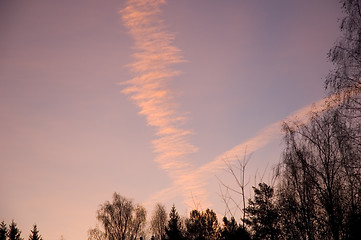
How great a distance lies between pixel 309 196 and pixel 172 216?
84.0 ft

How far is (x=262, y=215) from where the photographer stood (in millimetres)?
35344

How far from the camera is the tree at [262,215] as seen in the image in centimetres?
3381

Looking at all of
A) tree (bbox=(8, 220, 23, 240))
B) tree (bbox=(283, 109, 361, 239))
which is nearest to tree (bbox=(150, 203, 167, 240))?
tree (bbox=(8, 220, 23, 240))

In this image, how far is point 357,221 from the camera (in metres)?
11.8

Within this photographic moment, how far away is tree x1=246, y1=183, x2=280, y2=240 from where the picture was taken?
33.8 m

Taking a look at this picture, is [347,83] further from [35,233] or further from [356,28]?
[35,233]

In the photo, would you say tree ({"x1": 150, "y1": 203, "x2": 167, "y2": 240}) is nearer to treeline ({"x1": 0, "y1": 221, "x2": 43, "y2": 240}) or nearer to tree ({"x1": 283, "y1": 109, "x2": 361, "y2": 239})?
treeline ({"x1": 0, "y1": 221, "x2": 43, "y2": 240})

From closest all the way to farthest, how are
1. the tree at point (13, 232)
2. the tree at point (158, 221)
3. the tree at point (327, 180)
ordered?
the tree at point (327, 180), the tree at point (13, 232), the tree at point (158, 221)

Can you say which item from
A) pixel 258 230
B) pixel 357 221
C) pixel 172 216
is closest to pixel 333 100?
pixel 357 221

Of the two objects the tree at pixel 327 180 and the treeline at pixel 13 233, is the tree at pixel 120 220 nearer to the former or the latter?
the treeline at pixel 13 233

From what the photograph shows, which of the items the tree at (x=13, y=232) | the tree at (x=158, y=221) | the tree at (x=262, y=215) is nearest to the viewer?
the tree at (x=262, y=215)

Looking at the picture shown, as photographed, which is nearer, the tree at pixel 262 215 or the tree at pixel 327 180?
the tree at pixel 327 180

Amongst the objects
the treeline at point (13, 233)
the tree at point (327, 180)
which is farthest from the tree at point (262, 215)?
the treeline at point (13, 233)

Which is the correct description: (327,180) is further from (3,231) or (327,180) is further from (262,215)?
(3,231)
